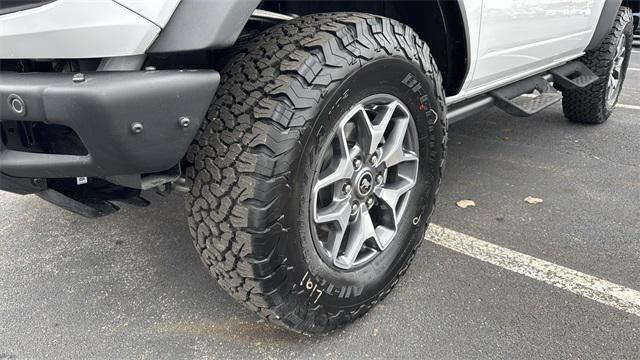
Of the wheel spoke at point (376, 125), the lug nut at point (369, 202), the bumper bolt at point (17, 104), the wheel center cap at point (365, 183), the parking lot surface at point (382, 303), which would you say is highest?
the bumper bolt at point (17, 104)

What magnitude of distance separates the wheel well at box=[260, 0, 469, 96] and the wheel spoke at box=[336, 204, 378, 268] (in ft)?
3.24

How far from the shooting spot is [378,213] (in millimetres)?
2186

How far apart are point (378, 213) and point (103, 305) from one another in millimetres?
1332

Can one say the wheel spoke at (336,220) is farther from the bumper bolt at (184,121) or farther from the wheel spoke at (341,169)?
the bumper bolt at (184,121)

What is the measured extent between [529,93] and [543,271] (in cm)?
187

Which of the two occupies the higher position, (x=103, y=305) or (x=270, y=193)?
(x=270, y=193)

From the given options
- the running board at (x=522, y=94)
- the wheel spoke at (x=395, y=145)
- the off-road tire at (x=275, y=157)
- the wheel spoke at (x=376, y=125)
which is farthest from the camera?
the running board at (x=522, y=94)

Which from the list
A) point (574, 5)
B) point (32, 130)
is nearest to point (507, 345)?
point (32, 130)

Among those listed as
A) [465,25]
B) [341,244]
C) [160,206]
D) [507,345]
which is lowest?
[160,206]

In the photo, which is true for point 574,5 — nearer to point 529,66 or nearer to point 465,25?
point 529,66

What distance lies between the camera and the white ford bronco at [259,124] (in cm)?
128

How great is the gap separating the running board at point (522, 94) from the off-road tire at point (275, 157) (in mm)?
1625

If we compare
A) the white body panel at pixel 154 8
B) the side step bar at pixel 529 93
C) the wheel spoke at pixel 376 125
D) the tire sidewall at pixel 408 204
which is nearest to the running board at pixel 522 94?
the side step bar at pixel 529 93

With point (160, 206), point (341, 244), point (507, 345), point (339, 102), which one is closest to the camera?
point (339, 102)
